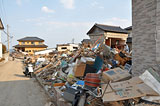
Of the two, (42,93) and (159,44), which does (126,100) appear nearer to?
(159,44)

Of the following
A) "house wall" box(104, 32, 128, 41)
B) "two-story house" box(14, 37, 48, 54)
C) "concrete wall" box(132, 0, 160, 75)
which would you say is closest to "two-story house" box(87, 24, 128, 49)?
"house wall" box(104, 32, 128, 41)

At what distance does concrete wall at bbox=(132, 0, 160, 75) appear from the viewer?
4.47 meters

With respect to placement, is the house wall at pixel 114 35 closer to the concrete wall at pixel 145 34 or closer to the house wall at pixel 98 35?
the house wall at pixel 98 35

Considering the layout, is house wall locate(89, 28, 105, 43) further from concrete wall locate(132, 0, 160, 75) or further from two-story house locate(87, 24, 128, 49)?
concrete wall locate(132, 0, 160, 75)

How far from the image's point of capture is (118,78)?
4934mm

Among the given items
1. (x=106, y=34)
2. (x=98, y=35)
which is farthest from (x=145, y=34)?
(x=98, y=35)

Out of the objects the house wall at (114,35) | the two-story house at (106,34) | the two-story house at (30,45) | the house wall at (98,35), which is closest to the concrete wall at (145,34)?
the two-story house at (106,34)

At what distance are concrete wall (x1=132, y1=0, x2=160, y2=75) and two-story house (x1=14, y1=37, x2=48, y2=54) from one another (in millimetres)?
41879

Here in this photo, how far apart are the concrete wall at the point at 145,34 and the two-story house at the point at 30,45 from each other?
41879mm

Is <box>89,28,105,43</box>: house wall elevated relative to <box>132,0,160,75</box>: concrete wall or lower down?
elevated

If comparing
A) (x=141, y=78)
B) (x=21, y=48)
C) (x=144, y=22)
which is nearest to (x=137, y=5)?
(x=144, y=22)

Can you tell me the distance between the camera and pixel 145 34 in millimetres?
4898

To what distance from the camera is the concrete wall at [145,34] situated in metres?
4.47

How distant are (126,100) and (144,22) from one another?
301cm
